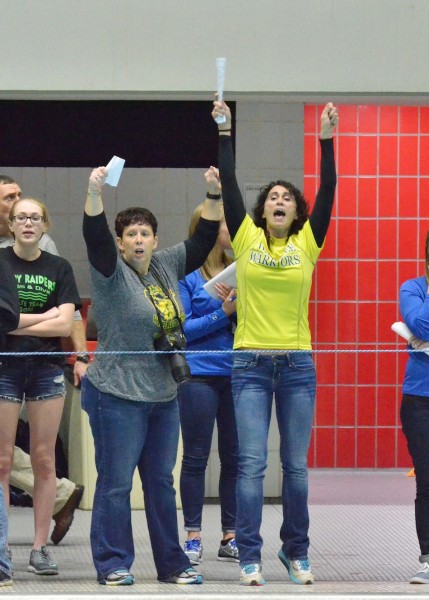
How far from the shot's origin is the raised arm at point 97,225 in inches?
203

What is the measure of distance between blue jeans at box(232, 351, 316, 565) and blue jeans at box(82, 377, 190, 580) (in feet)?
0.94

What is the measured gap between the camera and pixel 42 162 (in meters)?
8.85

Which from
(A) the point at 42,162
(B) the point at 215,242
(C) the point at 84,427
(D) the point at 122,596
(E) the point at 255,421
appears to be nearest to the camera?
(D) the point at 122,596

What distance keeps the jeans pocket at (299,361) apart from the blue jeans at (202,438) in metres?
0.74

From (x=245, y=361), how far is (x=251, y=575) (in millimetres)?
900

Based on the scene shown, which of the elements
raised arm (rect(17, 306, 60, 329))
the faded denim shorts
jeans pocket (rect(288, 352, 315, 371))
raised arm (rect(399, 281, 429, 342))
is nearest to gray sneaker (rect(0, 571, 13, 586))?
the faded denim shorts

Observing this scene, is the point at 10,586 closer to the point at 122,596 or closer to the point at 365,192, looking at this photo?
the point at 122,596

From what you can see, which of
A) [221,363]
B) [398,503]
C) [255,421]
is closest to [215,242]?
[221,363]

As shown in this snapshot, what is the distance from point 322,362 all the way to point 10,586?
437 centimetres

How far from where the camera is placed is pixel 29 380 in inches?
224

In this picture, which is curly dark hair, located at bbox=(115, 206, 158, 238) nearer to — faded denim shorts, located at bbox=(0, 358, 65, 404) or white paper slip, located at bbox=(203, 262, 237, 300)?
white paper slip, located at bbox=(203, 262, 237, 300)

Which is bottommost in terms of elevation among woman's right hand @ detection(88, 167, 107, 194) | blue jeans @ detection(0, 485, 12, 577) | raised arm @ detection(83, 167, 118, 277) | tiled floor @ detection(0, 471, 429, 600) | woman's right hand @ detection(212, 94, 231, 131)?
tiled floor @ detection(0, 471, 429, 600)

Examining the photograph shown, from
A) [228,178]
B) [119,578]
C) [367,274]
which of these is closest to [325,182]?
[228,178]

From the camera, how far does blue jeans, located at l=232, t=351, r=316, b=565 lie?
5375 mm
